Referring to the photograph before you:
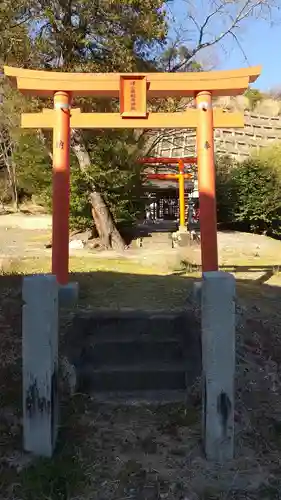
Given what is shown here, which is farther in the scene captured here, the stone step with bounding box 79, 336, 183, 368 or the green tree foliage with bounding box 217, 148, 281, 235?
the green tree foliage with bounding box 217, 148, 281, 235

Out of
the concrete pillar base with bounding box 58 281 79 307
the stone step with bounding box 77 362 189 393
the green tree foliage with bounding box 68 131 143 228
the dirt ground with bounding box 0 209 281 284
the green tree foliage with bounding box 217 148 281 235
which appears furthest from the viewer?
the green tree foliage with bounding box 217 148 281 235

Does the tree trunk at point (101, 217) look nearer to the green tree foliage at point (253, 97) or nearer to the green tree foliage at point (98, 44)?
the green tree foliage at point (98, 44)

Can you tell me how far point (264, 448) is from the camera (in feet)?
10.3

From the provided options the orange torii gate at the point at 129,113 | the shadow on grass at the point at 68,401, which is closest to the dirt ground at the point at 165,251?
the shadow on grass at the point at 68,401

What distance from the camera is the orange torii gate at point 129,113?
546 centimetres

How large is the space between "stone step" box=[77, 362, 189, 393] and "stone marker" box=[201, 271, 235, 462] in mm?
891

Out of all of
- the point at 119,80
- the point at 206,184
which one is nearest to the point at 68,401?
the point at 206,184

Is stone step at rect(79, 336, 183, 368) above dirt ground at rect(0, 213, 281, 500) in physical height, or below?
above

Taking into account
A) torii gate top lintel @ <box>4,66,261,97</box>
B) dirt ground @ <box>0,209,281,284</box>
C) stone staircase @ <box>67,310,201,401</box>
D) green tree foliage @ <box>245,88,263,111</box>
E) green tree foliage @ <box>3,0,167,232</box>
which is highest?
green tree foliage @ <box>245,88,263,111</box>

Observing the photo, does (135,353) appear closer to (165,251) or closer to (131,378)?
(131,378)

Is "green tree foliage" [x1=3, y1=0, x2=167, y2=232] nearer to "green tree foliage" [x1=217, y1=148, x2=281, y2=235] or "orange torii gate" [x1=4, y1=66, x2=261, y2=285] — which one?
"orange torii gate" [x1=4, y1=66, x2=261, y2=285]

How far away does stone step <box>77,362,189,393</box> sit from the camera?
3.85 m

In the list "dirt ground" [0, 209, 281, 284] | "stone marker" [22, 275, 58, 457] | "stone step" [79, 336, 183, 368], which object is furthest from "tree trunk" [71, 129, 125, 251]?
"stone marker" [22, 275, 58, 457]

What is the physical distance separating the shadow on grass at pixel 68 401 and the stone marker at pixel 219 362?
2.22ft
